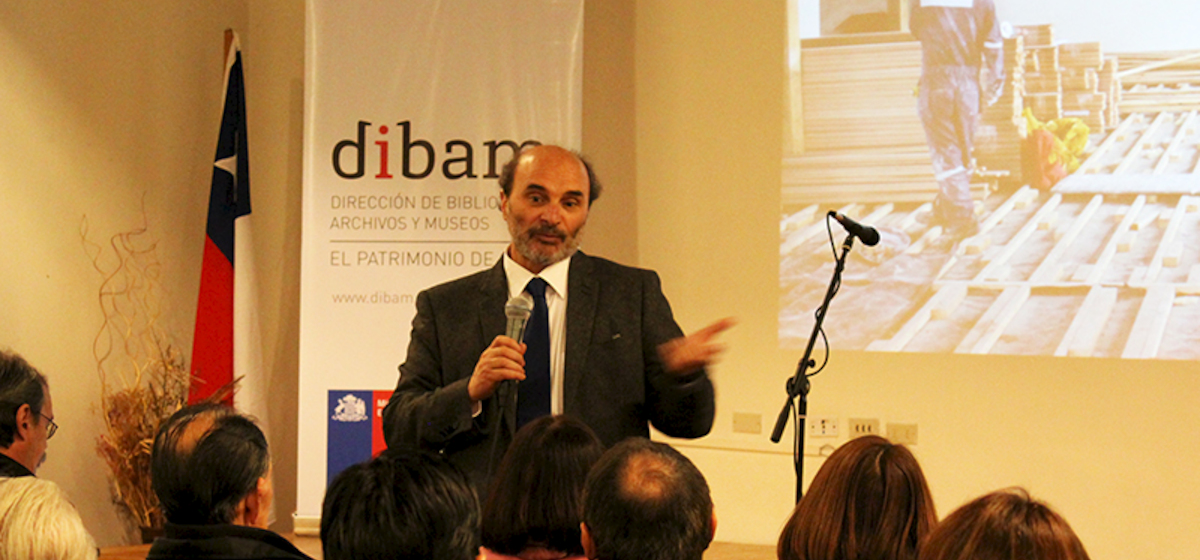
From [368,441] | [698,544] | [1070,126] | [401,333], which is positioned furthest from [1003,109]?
[698,544]

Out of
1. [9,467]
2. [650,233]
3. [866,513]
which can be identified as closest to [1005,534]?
[866,513]

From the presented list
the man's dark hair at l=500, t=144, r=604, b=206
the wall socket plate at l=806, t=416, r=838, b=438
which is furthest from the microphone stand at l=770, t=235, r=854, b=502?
the wall socket plate at l=806, t=416, r=838, b=438

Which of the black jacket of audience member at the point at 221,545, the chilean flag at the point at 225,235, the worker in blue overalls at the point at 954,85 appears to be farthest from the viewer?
the chilean flag at the point at 225,235

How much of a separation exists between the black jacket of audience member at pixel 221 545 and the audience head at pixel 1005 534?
894mm

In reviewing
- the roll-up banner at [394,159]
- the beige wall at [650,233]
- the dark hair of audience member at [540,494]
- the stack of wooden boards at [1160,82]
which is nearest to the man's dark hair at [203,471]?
the dark hair of audience member at [540,494]

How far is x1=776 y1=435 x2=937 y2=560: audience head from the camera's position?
1.58m

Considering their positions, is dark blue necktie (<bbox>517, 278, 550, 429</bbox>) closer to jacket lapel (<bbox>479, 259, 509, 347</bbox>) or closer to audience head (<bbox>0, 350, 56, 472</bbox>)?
jacket lapel (<bbox>479, 259, 509, 347</bbox>)

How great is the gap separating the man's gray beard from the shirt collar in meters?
0.02

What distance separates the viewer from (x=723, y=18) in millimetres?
4891

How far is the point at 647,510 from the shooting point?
1.48 meters

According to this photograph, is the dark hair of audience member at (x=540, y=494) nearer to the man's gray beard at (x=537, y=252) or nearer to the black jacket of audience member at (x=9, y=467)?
the man's gray beard at (x=537, y=252)

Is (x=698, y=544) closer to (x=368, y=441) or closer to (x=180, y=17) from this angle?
(x=368, y=441)

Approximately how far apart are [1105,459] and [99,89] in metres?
4.47

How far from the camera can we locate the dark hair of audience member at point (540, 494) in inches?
68.2
